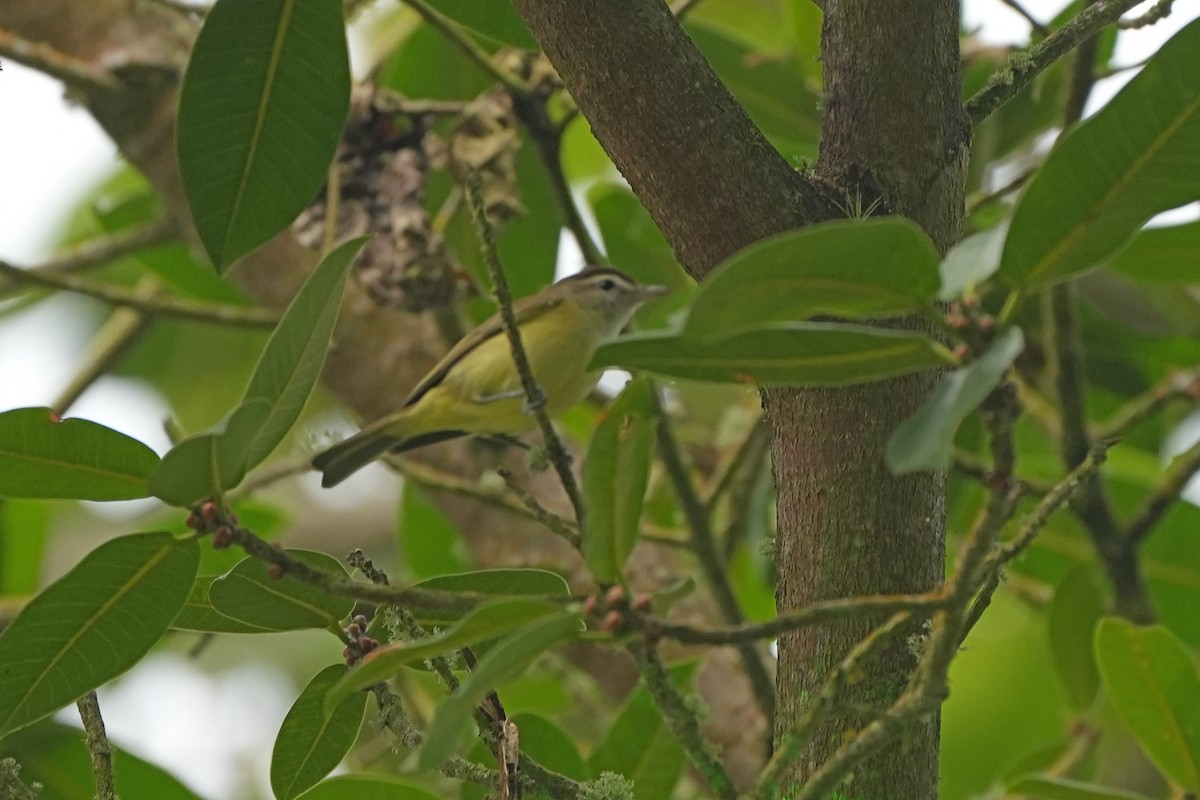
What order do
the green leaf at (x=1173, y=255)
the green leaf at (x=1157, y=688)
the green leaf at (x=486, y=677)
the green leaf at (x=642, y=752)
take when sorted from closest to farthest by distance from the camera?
the green leaf at (x=486, y=677) → the green leaf at (x=1157, y=688) → the green leaf at (x=642, y=752) → the green leaf at (x=1173, y=255)

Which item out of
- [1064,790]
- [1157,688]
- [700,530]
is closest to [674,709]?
[1064,790]

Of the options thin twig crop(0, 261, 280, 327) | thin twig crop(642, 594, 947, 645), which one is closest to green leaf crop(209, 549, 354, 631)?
thin twig crop(642, 594, 947, 645)

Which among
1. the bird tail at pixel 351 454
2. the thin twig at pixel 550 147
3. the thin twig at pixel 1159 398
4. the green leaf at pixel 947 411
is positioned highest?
the thin twig at pixel 1159 398

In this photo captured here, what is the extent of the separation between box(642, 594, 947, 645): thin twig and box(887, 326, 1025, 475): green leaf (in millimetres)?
117

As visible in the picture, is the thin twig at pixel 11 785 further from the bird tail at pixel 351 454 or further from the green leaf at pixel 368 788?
the bird tail at pixel 351 454

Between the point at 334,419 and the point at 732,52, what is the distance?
2174 mm

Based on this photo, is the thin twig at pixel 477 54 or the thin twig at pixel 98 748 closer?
the thin twig at pixel 98 748

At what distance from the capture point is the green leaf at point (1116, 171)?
102 cm

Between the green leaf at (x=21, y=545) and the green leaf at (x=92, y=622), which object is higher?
the green leaf at (x=21, y=545)

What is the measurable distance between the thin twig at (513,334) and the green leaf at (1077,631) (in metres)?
1.34

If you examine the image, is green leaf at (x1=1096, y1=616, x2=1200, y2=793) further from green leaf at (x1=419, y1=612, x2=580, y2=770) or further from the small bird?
the small bird

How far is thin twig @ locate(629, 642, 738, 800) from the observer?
3.48 ft

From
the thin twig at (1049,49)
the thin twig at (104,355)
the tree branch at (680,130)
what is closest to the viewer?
the tree branch at (680,130)

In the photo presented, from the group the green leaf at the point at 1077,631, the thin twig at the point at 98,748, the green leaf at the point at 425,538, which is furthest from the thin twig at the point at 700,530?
the thin twig at the point at 98,748
